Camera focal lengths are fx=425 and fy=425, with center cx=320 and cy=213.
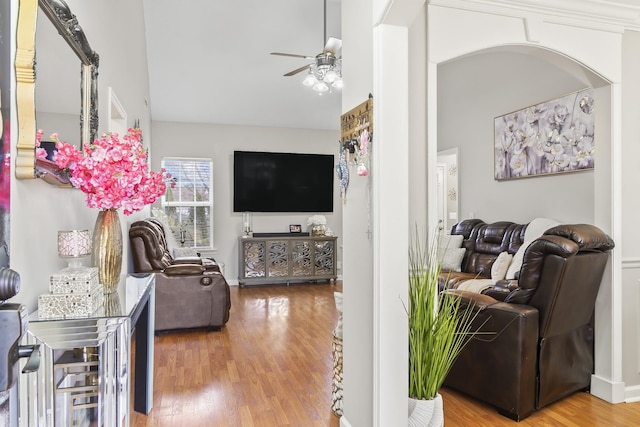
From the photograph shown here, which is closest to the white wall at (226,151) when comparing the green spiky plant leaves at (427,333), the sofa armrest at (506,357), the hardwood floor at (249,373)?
the hardwood floor at (249,373)

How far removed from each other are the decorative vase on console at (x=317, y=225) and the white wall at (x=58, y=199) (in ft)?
13.0

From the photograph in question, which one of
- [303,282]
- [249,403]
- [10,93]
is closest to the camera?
[10,93]

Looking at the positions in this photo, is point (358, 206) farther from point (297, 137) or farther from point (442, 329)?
point (297, 137)

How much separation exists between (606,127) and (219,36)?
449 centimetres

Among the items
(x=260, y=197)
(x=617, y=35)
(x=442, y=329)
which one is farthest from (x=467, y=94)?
(x=442, y=329)

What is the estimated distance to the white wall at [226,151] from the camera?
23.5 feet

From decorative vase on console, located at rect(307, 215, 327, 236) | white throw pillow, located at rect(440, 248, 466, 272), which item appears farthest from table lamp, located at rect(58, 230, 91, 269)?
decorative vase on console, located at rect(307, 215, 327, 236)

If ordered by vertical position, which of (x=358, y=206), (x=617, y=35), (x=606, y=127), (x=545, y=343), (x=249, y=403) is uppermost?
(x=617, y=35)

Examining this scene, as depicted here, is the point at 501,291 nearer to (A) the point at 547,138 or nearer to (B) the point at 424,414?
(B) the point at 424,414

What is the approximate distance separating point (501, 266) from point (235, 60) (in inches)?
171

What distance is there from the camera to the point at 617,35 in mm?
2842

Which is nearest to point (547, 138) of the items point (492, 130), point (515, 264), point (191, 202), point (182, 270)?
point (492, 130)

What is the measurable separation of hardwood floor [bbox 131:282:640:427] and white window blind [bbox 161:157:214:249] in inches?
109

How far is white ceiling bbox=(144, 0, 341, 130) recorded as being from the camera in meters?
5.14
